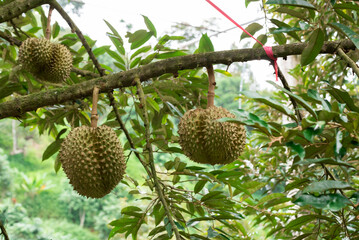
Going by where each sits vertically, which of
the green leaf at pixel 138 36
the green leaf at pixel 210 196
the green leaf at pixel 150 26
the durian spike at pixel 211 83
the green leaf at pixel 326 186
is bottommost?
the green leaf at pixel 210 196

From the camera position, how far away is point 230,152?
0.76 m

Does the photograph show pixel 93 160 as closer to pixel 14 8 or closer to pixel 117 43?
pixel 117 43

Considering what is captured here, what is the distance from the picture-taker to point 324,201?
1.43 feet


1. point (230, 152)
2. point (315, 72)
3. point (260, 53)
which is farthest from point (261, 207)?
point (315, 72)

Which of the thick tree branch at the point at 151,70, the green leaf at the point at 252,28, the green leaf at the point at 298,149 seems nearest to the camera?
the green leaf at the point at 298,149

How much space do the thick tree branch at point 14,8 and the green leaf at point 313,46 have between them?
25.9 inches

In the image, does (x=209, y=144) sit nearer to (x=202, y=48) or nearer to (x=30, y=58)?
(x=202, y=48)

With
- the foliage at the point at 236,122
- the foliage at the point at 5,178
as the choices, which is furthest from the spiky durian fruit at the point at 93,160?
the foliage at the point at 5,178

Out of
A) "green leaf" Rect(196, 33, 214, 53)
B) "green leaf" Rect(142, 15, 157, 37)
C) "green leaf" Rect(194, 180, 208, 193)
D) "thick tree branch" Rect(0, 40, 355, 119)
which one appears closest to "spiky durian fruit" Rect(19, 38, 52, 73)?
"thick tree branch" Rect(0, 40, 355, 119)

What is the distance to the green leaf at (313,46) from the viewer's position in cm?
61

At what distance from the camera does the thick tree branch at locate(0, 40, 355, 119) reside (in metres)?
0.69

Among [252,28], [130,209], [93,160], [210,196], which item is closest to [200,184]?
[210,196]

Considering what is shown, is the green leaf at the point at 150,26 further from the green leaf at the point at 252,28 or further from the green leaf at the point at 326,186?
the green leaf at the point at 326,186

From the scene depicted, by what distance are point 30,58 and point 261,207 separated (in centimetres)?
77
